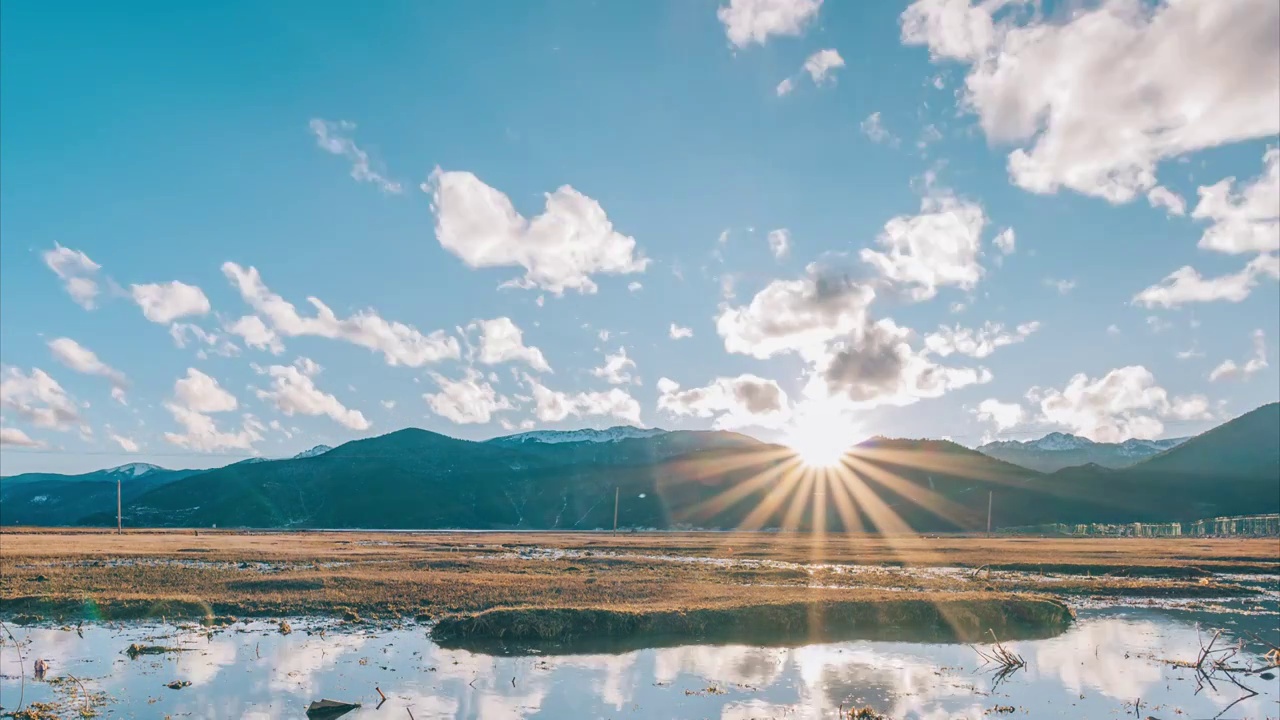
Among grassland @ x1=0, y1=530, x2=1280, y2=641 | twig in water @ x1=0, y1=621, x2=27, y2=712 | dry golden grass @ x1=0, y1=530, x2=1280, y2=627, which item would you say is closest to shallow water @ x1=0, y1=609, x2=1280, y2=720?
twig in water @ x1=0, y1=621, x2=27, y2=712

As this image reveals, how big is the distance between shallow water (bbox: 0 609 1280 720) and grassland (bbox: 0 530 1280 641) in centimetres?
459

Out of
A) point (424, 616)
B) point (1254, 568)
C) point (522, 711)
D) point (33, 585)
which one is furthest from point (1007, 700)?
point (1254, 568)

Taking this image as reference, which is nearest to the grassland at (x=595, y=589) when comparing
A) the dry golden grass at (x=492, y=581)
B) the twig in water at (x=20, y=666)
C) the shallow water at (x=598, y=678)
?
the dry golden grass at (x=492, y=581)

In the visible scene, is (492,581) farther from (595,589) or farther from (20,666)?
(20,666)

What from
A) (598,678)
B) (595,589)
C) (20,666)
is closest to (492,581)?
(595,589)

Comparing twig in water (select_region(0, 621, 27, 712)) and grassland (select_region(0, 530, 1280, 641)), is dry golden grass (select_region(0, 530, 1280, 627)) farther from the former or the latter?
twig in water (select_region(0, 621, 27, 712))

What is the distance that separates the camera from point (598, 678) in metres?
33.2

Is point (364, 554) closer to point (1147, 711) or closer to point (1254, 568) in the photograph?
point (1147, 711)

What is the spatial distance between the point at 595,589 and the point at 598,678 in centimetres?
2492

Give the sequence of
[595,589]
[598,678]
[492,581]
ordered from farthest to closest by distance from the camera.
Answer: [492,581]
[595,589]
[598,678]

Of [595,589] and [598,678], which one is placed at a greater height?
[598,678]

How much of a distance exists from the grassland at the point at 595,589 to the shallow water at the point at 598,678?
459 cm

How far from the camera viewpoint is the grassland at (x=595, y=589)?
45.5m

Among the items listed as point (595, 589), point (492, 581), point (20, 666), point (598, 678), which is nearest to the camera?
point (598, 678)
